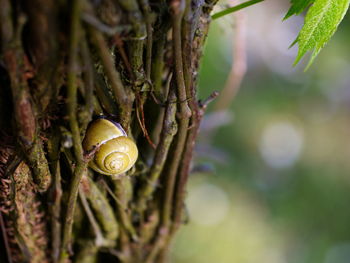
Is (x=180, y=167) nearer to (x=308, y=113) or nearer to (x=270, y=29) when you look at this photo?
(x=308, y=113)

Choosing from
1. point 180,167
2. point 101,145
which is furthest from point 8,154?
point 180,167

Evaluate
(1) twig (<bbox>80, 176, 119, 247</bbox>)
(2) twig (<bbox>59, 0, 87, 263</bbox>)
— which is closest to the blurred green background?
(1) twig (<bbox>80, 176, 119, 247</bbox>)

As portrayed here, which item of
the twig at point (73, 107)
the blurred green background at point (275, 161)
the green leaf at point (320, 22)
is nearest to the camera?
the twig at point (73, 107)

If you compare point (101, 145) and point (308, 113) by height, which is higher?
point (308, 113)

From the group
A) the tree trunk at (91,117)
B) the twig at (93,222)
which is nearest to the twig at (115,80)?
the tree trunk at (91,117)

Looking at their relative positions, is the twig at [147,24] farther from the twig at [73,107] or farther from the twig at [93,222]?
the twig at [93,222]

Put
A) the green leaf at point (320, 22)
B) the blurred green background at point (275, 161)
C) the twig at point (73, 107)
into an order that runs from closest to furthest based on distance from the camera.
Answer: the twig at point (73, 107) → the green leaf at point (320, 22) → the blurred green background at point (275, 161)
